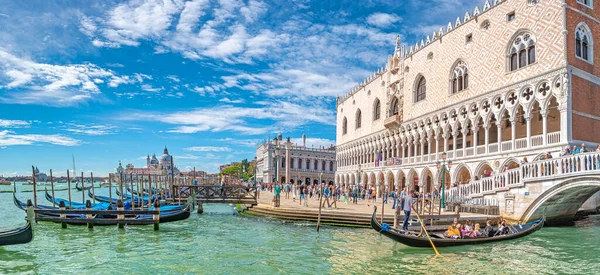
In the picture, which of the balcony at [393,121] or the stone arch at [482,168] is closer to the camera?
the stone arch at [482,168]

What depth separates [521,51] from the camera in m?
17.2

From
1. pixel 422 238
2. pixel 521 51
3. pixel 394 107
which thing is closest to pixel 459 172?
pixel 521 51

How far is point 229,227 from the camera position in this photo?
1415 centimetres

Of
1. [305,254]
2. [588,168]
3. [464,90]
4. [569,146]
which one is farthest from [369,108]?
[305,254]

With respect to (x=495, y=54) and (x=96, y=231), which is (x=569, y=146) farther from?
(x=96, y=231)

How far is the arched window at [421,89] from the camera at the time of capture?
2439 cm

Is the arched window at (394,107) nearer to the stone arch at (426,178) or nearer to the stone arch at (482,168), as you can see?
the stone arch at (426,178)

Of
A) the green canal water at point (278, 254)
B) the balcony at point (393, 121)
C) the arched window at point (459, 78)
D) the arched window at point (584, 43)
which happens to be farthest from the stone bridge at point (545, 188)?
the balcony at point (393, 121)

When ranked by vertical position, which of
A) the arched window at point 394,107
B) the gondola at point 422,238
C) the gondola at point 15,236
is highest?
the arched window at point 394,107

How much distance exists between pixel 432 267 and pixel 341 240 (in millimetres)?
3167

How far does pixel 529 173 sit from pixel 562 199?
1141mm

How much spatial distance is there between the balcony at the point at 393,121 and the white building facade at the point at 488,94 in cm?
6

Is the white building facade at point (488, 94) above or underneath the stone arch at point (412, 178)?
above

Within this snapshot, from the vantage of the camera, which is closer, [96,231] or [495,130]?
[96,231]
